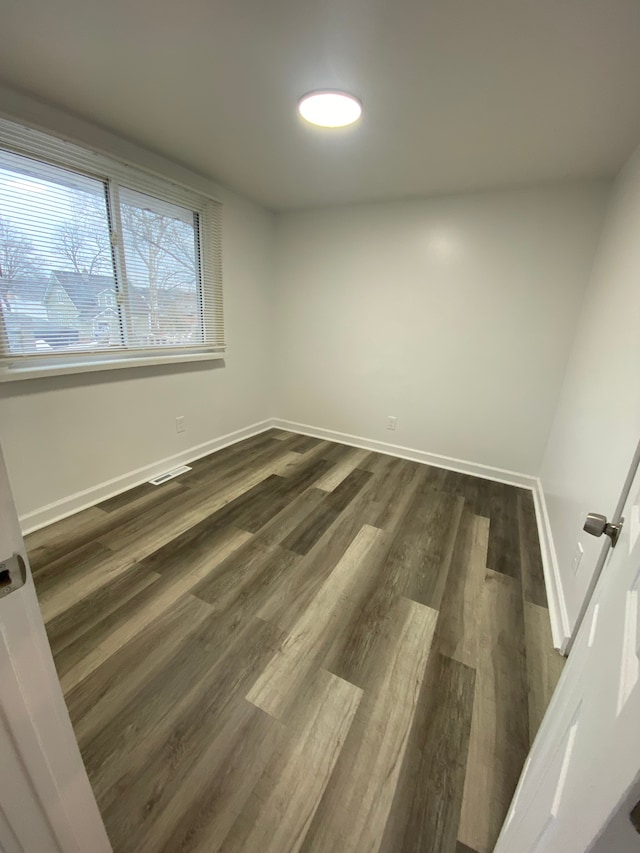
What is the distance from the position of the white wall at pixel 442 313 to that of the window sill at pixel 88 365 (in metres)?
1.32

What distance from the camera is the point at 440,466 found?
326cm

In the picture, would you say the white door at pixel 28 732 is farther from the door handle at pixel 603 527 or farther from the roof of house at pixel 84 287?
the roof of house at pixel 84 287

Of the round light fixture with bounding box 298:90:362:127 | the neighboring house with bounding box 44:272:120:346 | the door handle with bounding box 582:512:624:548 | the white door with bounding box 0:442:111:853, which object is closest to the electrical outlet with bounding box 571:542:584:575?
the door handle with bounding box 582:512:624:548

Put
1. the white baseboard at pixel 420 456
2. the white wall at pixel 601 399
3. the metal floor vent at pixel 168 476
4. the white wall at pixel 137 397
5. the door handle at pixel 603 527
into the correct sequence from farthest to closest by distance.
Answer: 1. the white baseboard at pixel 420 456
2. the metal floor vent at pixel 168 476
3. the white wall at pixel 137 397
4. the white wall at pixel 601 399
5. the door handle at pixel 603 527

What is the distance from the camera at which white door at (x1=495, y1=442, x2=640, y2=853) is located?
31cm

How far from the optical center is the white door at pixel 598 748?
31 centimetres

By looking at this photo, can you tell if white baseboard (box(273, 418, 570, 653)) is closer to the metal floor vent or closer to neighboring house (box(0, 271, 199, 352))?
the metal floor vent

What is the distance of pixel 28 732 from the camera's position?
0.55 meters

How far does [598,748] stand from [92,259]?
278cm

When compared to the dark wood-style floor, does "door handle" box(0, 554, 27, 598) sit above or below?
above

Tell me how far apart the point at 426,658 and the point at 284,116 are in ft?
8.62

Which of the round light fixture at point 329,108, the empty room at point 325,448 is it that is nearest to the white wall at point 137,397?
the empty room at point 325,448

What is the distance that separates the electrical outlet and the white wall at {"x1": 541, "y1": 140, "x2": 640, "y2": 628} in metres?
0.04

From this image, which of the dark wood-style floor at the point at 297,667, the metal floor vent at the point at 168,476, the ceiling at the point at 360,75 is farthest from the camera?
the metal floor vent at the point at 168,476
